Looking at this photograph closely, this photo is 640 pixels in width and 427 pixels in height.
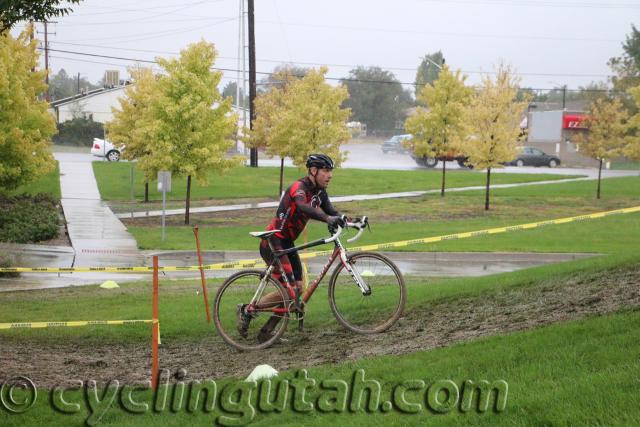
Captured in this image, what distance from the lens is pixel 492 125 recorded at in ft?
104

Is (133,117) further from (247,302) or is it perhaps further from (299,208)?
(299,208)

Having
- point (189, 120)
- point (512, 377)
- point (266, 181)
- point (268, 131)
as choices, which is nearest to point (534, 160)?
point (268, 131)

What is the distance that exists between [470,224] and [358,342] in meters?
18.9

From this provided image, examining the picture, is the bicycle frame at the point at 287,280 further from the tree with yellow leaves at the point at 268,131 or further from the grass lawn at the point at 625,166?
the grass lawn at the point at 625,166

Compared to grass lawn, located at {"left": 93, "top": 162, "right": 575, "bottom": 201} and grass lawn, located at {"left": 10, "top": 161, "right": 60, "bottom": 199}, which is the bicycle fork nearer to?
grass lawn, located at {"left": 10, "top": 161, "right": 60, "bottom": 199}

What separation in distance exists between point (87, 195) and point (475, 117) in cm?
1587

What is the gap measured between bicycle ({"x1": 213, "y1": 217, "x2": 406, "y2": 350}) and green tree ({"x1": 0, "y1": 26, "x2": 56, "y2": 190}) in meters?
15.6

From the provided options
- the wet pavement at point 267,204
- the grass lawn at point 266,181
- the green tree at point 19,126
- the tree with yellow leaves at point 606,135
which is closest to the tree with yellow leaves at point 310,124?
the wet pavement at point 267,204

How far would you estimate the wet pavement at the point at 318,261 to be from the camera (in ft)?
56.3

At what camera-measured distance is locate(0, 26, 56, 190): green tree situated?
23.2 m

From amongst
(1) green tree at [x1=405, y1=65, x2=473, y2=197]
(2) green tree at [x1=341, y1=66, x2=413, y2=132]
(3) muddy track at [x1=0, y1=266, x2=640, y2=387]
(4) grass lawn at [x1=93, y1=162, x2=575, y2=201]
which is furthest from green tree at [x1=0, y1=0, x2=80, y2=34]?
(2) green tree at [x1=341, y1=66, x2=413, y2=132]

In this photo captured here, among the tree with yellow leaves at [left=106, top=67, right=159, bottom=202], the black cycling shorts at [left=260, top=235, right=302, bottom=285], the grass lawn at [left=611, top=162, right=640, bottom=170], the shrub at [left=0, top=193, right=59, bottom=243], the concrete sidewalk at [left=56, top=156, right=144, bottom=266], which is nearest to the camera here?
the black cycling shorts at [left=260, top=235, right=302, bottom=285]

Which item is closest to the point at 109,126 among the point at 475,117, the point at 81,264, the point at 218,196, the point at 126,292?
the point at 218,196

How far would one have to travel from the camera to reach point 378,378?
20.8ft
